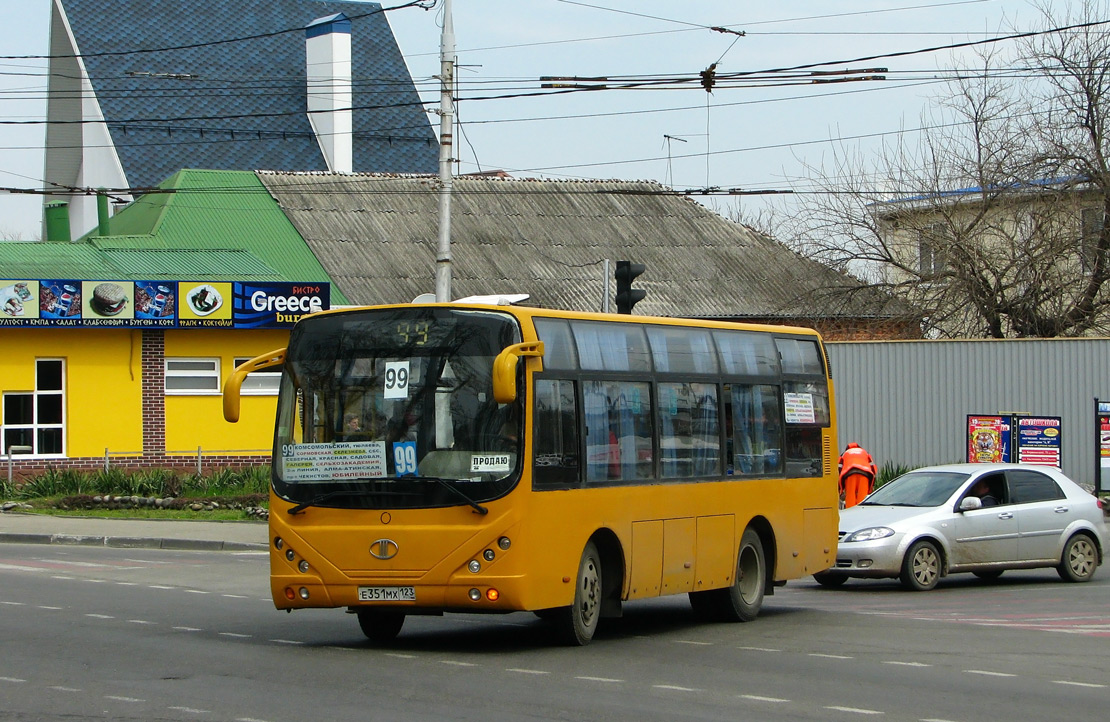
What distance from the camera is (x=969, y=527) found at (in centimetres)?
1697

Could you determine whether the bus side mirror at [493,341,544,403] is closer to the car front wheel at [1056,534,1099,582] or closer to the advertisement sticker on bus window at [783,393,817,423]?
the advertisement sticker on bus window at [783,393,817,423]

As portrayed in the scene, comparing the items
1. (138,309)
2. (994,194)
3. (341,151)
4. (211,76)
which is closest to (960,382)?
(994,194)

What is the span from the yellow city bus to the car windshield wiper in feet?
0.04

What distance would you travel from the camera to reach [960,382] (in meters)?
28.8

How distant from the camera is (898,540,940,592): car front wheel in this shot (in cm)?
1645

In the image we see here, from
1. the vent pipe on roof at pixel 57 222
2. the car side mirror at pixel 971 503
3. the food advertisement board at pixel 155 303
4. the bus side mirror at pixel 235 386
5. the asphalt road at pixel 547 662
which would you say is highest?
the vent pipe on roof at pixel 57 222

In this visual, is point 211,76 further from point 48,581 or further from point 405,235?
point 48,581

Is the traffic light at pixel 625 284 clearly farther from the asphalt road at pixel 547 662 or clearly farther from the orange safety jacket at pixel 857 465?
the asphalt road at pixel 547 662

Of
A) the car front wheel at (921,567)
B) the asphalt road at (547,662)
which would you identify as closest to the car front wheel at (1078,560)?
the asphalt road at (547,662)

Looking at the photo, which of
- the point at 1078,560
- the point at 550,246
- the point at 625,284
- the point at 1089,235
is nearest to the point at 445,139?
→ the point at 625,284

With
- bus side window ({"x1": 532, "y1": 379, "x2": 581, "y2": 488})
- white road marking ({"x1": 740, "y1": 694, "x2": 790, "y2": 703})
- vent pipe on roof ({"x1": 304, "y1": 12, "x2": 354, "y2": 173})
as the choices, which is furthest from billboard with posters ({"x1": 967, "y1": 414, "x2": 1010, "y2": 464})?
A: vent pipe on roof ({"x1": 304, "y1": 12, "x2": 354, "y2": 173})

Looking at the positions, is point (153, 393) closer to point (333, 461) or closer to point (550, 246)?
point (550, 246)

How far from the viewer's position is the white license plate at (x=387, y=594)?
10805 millimetres

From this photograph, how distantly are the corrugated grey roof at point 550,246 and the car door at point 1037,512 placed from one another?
720 inches
